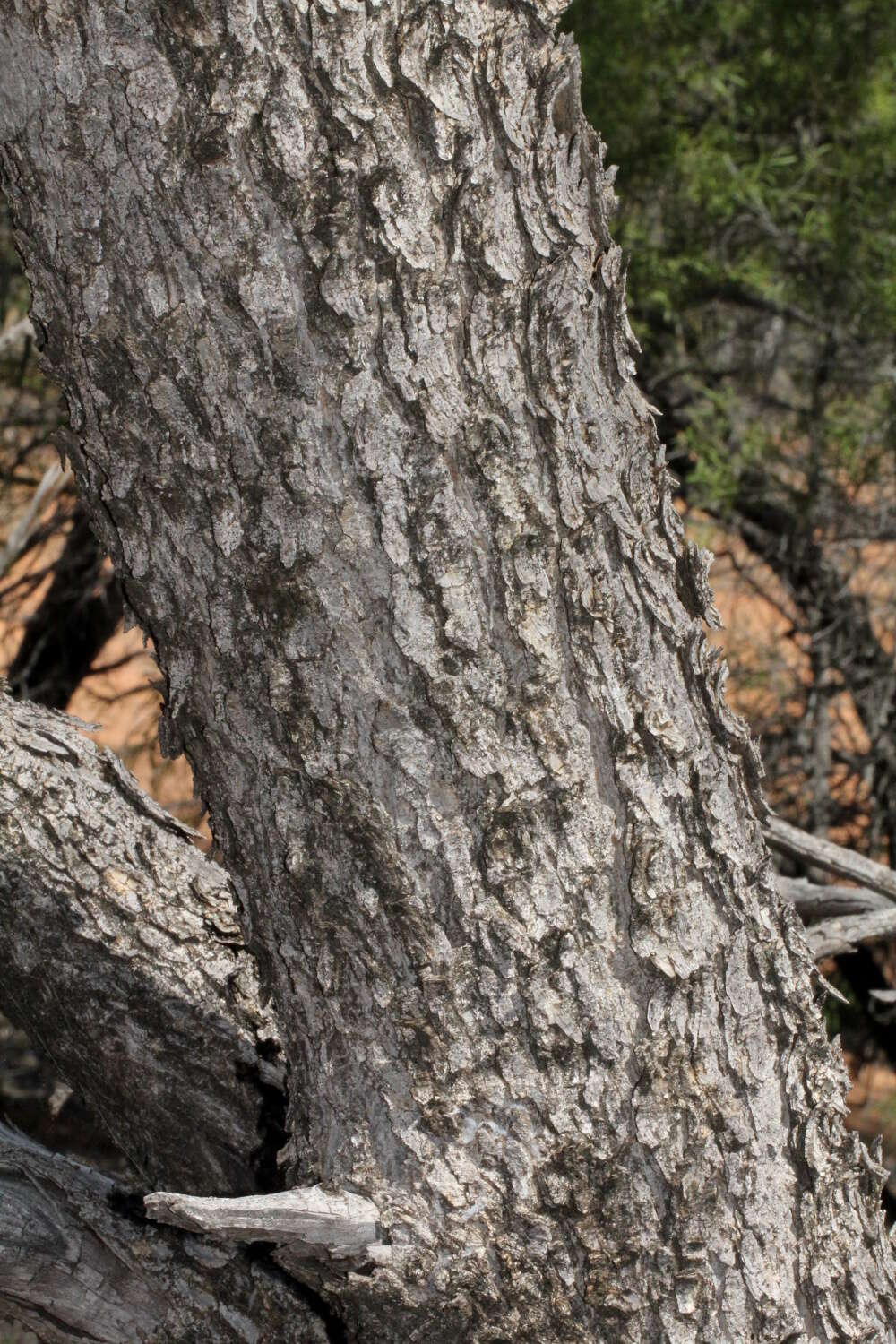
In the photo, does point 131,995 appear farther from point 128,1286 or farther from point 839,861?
point 839,861

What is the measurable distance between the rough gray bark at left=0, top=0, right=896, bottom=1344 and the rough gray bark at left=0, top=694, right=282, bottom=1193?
0.68 feet

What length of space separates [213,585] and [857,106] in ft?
12.0

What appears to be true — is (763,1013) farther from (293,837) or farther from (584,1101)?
(293,837)

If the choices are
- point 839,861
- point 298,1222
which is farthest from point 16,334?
point 298,1222

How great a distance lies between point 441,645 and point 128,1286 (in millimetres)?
842

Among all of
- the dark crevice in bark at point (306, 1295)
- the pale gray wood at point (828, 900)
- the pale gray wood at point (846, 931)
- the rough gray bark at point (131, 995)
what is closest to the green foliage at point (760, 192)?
the pale gray wood at point (828, 900)

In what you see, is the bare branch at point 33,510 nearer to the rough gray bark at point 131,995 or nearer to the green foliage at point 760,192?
the green foliage at point 760,192

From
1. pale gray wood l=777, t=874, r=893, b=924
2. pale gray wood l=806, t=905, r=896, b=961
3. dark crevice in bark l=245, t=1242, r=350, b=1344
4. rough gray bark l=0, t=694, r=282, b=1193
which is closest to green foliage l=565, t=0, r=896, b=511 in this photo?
pale gray wood l=777, t=874, r=893, b=924

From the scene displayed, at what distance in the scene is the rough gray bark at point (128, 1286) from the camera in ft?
4.81

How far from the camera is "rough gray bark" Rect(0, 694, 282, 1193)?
5.18 ft

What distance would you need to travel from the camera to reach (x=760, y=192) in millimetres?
3965

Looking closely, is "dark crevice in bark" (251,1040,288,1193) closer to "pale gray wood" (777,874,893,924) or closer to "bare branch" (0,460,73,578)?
"pale gray wood" (777,874,893,924)

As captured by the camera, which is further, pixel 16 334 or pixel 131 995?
pixel 16 334

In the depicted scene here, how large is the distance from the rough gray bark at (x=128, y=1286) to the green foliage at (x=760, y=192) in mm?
2828
